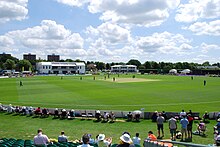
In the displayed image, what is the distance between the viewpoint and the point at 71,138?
1864 cm

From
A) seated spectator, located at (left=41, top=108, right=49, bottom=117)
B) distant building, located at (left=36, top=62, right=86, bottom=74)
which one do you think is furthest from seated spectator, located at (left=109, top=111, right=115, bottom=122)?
distant building, located at (left=36, top=62, right=86, bottom=74)

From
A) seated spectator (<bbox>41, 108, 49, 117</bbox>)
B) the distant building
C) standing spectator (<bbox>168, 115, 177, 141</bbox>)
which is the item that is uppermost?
the distant building

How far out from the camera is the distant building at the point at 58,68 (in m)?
179

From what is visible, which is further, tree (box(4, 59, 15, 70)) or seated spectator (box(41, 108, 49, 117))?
tree (box(4, 59, 15, 70))

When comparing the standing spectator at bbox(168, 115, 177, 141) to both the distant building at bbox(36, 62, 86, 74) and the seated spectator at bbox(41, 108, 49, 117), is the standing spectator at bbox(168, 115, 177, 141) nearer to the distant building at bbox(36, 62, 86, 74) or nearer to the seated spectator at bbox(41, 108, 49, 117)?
the seated spectator at bbox(41, 108, 49, 117)

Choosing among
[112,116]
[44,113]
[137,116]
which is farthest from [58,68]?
[137,116]

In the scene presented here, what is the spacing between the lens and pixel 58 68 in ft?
607

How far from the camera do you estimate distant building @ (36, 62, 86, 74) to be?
178625 millimetres

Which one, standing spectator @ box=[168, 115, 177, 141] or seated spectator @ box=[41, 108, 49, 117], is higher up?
standing spectator @ box=[168, 115, 177, 141]

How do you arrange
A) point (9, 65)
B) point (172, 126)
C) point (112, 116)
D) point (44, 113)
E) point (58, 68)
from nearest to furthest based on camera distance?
1. point (172, 126)
2. point (112, 116)
3. point (44, 113)
4. point (58, 68)
5. point (9, 65)

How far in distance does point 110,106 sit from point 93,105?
224 cm

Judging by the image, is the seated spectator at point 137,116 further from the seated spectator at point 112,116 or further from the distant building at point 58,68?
the distant building at point 58,68

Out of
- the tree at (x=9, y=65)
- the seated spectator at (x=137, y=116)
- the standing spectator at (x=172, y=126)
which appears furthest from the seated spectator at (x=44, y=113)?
the tree at (x=9, y=65)

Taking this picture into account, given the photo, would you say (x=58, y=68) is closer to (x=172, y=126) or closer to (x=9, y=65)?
(x=9, y=65)
